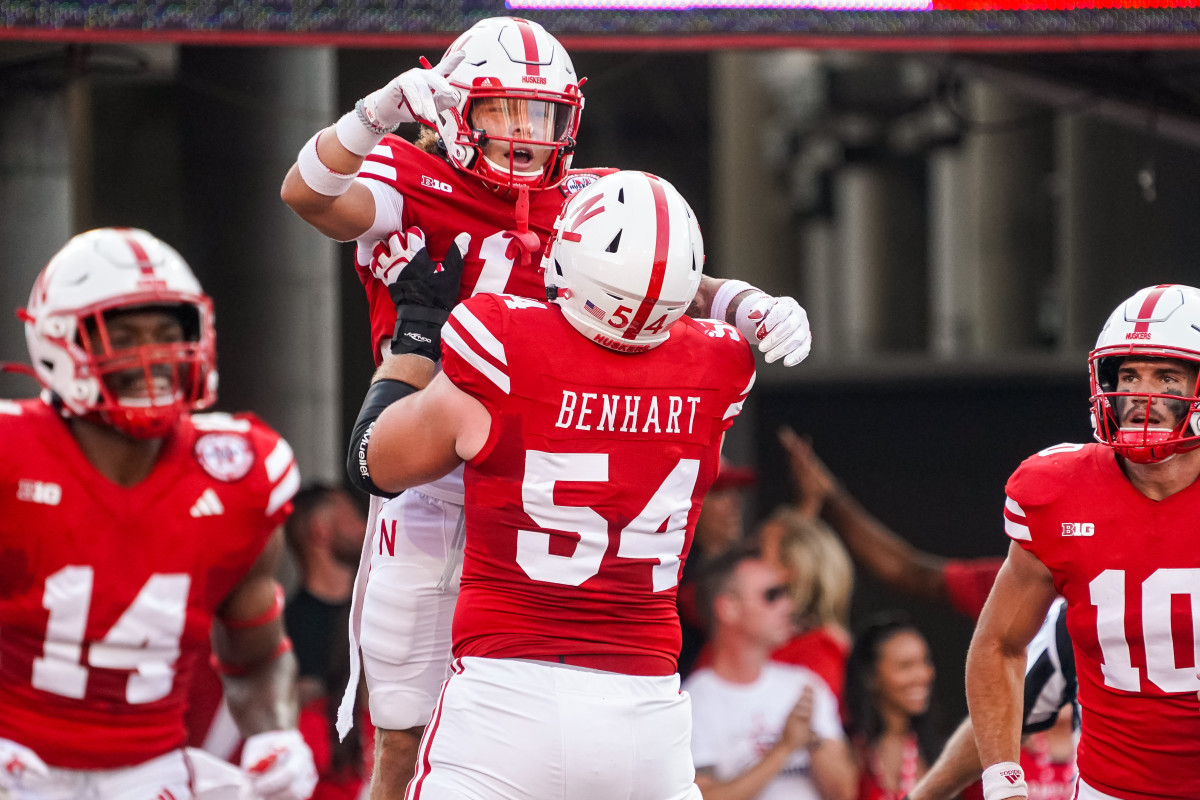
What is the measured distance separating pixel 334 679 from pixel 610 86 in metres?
8.04

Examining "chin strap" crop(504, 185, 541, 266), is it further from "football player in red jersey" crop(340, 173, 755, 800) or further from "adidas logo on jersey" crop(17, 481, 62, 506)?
"adidas logo on jersey" crop(17, 481, 62, 506)

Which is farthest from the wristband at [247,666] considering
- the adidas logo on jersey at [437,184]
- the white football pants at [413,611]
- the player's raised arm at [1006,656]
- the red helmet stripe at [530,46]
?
the player's raised arm at [1006,656]

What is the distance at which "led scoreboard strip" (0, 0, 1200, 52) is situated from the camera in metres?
5.32

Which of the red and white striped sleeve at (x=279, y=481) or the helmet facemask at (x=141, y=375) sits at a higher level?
the helmet facemask at (x=141, y=375)

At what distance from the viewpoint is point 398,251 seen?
3641mm

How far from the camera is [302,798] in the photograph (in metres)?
3.96

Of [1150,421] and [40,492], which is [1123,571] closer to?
[1150,421]

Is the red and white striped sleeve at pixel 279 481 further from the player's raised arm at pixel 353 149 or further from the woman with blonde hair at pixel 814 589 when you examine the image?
the woman with blonde hair at pixel 814 589

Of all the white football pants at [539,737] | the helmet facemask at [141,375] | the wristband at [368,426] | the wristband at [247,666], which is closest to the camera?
the white football pants at [539,737]

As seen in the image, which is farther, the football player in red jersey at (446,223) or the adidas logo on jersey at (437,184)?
the adidas logo on jersey at (437,184)

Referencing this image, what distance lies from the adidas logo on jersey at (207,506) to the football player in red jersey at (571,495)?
72 centimetres

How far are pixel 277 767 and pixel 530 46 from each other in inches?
70.0

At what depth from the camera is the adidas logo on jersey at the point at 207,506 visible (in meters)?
3.81

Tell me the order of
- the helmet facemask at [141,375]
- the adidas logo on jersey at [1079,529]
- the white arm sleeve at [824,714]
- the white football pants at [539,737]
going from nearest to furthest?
the white football pants at [539,737] → the helmet facemask at [141,375] → the adidas logo on jersey at [1079,529] → the white arm sleeve at [824,714]
